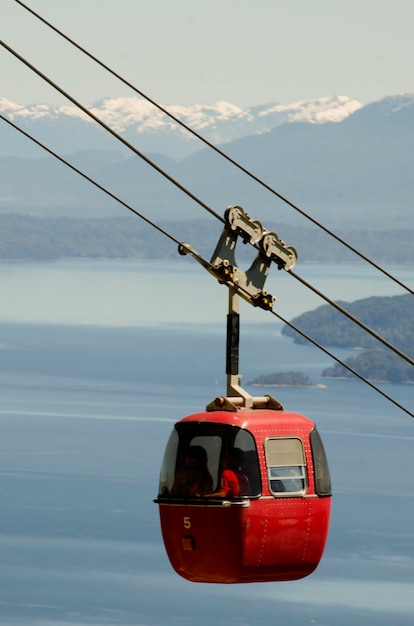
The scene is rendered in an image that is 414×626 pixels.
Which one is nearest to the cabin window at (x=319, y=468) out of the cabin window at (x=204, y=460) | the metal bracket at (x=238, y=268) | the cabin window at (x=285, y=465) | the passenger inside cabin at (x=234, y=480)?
the cabin window at (x=285, y=465)

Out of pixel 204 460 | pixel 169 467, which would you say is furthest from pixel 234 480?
pixel 169 467

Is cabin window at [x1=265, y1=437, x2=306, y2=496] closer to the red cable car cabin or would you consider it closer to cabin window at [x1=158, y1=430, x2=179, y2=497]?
the red cable car cabin

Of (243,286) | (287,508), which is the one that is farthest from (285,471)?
(243,286)

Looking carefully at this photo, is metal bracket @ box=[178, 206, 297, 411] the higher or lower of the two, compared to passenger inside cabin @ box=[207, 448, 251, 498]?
higher

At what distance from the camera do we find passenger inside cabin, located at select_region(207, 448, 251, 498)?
65.2 ft

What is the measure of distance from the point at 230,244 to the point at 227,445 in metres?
2.75

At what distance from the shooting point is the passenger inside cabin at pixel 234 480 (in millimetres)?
19859

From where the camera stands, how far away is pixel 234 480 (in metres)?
19.9

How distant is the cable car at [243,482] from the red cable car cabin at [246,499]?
0.01 meters

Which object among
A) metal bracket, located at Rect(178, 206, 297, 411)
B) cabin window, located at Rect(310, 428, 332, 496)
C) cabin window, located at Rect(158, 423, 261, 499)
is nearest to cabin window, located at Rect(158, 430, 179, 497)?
cabin window, located at Rect(158, 423, 261, 499)

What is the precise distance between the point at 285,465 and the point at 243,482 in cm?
80

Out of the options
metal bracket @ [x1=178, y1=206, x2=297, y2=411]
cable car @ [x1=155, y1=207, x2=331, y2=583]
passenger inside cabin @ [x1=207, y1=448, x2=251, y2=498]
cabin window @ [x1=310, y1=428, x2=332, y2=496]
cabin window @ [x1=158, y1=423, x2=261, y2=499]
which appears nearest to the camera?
metal bracket @ [x1=178, y1=206, x2=297, y2=411]

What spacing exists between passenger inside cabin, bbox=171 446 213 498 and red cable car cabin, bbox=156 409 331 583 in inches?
0.5

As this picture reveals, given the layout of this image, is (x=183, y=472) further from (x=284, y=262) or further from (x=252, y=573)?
(x=284, y=262)
